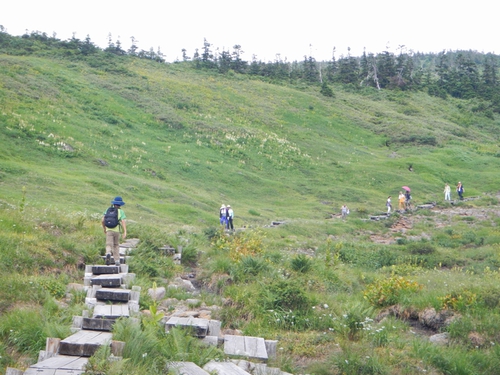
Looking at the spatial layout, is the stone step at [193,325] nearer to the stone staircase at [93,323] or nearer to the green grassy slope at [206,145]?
the stone staircase at [93,323]

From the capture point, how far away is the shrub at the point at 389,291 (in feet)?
37.4

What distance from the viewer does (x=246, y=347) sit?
770 centimetres

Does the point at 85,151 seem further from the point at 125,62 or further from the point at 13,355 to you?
the point at 125,62

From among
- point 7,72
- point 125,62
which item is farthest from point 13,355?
point 125,62

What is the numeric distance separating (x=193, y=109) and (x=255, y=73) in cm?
3818

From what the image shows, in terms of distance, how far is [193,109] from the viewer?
5781 cm

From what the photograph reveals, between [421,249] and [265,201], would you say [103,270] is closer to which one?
[421,249]

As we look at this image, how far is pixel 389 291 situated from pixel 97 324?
663 centimetres

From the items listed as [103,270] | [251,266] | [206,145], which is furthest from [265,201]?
[103,270]

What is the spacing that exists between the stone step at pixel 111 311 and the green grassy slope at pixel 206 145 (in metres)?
13.4

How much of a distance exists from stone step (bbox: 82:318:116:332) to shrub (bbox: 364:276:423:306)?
5961mm

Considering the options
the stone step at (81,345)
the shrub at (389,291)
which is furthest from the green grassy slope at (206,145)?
the stone step at (81,345)

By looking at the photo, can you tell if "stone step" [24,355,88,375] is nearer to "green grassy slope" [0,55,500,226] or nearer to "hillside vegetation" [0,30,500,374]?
"hillside vegetation" [0,30,500,374]

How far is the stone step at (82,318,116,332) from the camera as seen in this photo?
7648 mm
